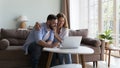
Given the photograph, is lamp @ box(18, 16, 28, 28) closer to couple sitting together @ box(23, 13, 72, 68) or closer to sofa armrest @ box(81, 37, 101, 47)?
sofa armrest @ box(81, 37, 101, 47)

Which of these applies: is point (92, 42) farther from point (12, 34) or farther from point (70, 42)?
point (12, 34)

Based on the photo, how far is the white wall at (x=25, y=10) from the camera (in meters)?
7.36

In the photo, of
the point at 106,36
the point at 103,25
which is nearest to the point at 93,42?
the point at 106,36

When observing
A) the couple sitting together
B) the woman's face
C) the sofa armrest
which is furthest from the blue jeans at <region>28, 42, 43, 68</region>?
the sofa armrest

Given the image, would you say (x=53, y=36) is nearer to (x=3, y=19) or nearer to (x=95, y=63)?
(x=95, y=63)

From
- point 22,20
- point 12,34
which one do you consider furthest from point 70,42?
point 22,20

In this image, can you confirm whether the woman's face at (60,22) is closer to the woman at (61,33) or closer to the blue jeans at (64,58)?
the woman at (61,33)

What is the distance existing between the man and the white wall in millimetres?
4189

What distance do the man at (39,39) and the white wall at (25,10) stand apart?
4.19m

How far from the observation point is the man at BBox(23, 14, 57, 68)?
10.9 feet

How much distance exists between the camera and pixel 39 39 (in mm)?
3293

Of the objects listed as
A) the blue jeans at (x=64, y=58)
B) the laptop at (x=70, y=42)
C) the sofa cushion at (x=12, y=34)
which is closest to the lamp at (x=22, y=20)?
the sofa cushion at (x=12, y=34)

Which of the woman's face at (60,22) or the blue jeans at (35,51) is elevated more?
the woman's face at (60,22)

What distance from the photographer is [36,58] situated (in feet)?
11.2
